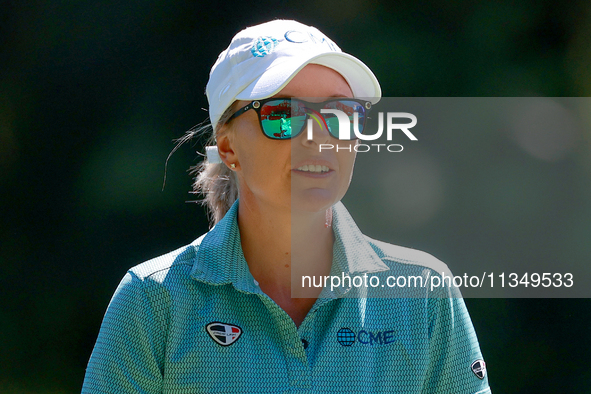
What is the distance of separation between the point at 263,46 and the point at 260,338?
2.58 feet

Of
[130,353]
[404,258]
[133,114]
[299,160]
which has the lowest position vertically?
[130,353]

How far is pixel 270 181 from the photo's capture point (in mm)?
1421

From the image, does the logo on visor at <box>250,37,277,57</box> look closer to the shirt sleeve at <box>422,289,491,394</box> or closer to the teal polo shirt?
the teal polo shirt

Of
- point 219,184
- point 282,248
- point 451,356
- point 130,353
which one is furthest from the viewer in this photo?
point 219,184

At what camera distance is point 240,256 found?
4.92 feet

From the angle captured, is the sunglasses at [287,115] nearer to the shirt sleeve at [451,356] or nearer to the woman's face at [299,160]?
the woman's face at [299,160]

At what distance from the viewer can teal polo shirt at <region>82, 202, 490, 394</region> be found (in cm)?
132

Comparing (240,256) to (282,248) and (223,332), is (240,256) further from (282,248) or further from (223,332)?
(223,332)

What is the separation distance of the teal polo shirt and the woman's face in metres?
0.22

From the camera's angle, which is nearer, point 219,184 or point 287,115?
point 287,115

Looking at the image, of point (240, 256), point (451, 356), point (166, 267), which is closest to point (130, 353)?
point (166, 267)

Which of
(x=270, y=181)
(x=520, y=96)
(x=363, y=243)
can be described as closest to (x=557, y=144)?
(x=520, y=96)

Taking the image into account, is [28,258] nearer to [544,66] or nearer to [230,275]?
[230,275]

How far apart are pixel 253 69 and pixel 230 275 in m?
0.56
